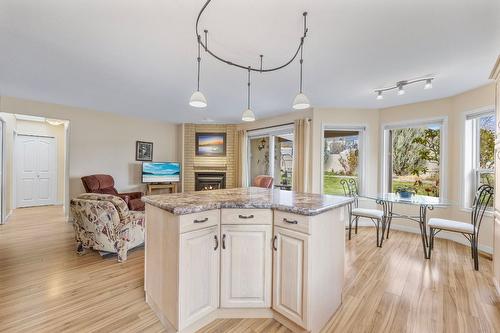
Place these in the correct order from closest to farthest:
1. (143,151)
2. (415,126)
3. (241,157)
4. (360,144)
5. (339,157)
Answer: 1. (415,126)
2. (360,144)
3. (339,157)
4. (143,151)
5. (241,157)

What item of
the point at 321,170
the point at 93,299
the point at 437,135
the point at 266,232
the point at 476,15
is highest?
the point at 476,15

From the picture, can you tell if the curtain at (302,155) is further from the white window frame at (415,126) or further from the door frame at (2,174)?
the door frame at (2,174)


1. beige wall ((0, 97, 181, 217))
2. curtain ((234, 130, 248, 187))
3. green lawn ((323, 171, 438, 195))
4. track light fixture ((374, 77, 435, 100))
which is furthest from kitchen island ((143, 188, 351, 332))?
curtain ((234, 130, 248, 187))

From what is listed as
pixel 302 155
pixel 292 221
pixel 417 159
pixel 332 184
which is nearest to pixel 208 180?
pixel 302 155

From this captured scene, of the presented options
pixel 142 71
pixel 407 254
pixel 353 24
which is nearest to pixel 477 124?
pixel 407 254

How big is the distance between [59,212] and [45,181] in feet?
5.25

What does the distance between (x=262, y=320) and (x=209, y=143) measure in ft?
17.7

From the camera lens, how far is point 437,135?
4.25 meters

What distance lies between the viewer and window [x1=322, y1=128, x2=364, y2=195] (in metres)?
4.99

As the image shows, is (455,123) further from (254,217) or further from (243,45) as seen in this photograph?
(254,217)

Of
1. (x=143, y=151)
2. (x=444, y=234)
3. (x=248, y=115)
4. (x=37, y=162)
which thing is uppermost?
(x=248, y=115)

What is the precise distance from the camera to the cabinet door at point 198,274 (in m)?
1.64

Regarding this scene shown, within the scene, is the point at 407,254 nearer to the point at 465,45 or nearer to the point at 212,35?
the point at 465,45

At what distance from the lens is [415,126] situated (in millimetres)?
4434
